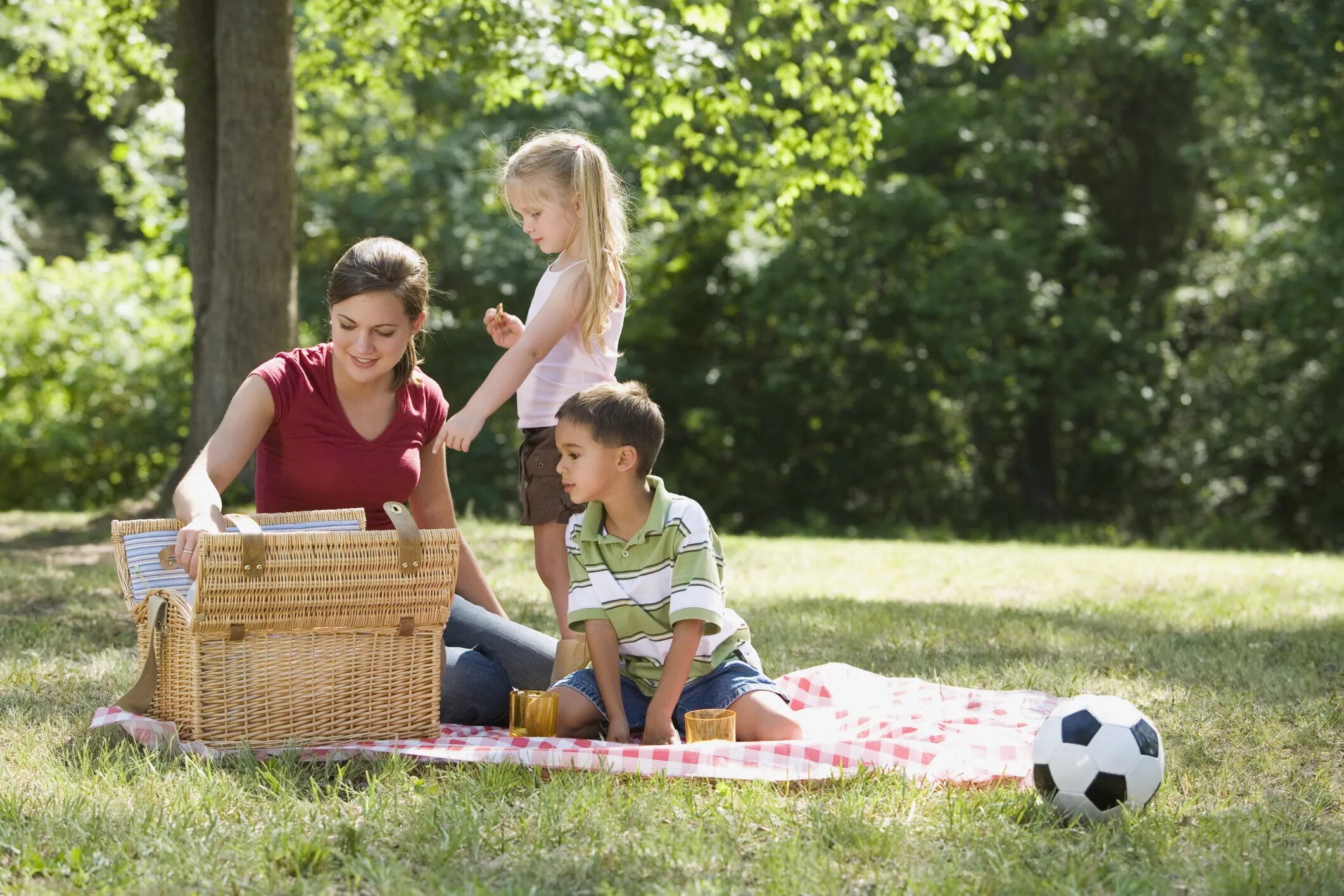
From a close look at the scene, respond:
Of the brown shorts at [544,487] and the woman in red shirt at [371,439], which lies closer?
the woman in red shirt at [371,439]

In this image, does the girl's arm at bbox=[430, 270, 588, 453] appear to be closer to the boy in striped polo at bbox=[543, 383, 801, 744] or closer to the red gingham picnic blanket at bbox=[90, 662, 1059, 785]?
the boy in striped polo at bbox=[543, 383, 801, 744]

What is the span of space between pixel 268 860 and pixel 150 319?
12.3 meters

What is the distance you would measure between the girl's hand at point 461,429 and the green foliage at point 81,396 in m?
10.2

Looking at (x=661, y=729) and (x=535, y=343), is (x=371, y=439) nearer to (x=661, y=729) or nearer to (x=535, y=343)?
(x=535, y=343)

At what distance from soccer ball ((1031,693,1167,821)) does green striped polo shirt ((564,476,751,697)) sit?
3.03ft

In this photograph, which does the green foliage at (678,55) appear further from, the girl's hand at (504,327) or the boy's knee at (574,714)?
the boy's knee at (574,714)

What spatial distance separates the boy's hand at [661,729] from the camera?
11.0 feet

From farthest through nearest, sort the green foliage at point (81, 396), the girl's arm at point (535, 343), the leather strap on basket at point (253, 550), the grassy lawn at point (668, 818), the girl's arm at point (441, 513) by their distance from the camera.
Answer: the green foliage at point (81, 396), the girl's arm at point (441, 513), the girl's arm at point (535, 343), the leather strap on basket at point (253, 550), the grassy lawn at point (668, 818)

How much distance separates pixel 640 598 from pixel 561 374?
956 millimetres

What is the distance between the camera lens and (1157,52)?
46.3ft

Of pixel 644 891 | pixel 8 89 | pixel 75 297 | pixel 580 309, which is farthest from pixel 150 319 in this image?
pixel 644 891

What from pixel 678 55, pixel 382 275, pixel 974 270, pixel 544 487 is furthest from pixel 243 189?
pixel 974 270

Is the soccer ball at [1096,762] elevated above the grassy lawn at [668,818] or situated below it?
above

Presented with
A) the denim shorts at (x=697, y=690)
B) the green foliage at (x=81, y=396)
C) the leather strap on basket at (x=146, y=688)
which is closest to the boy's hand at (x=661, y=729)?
the denim shorts at (x=697, y=690)
